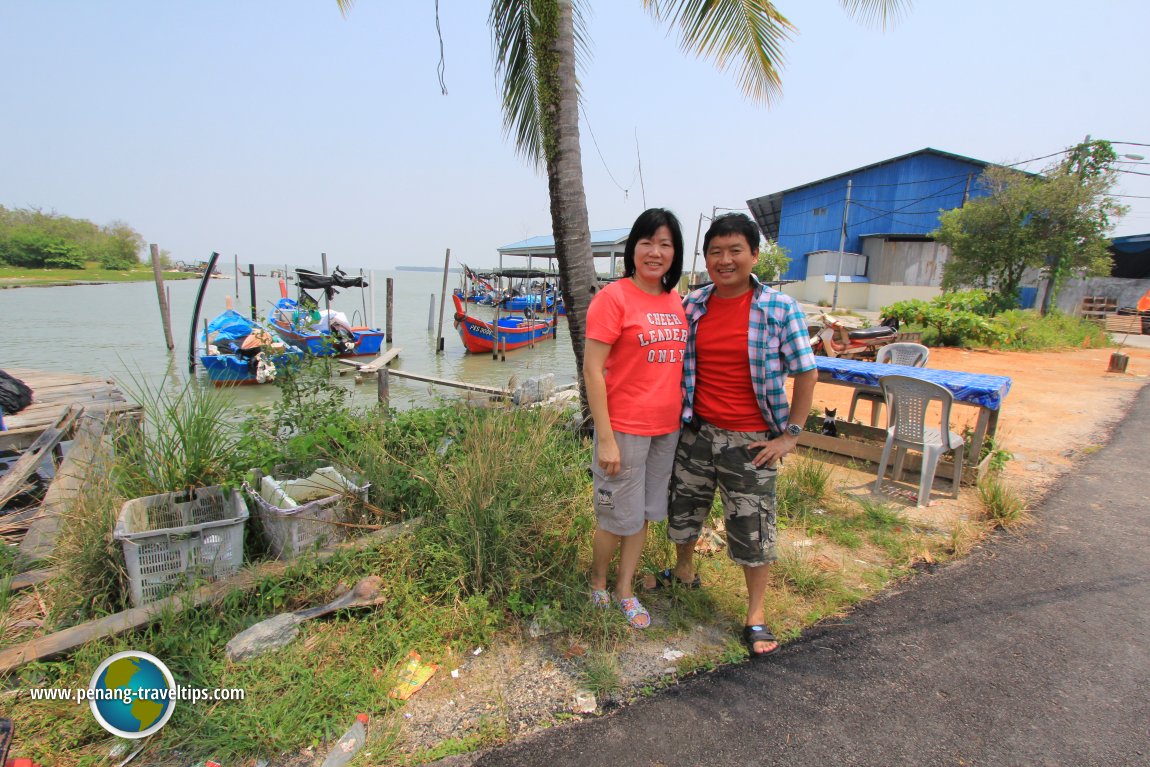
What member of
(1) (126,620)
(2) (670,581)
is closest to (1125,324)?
(2) (670,581)

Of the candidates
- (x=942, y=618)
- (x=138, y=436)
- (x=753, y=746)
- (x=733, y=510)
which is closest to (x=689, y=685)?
(x=753, y=746)

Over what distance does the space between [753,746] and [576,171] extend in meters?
3.46

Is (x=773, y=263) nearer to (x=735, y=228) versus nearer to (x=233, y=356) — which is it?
(x=233, y=356)

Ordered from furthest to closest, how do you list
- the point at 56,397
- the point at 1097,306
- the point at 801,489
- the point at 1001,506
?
the point at 1097,306 < the point at 56,397 < the point at 801,489 < the point at 1001,506

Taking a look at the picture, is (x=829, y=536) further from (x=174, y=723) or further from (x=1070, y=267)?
(x=1070, y=267)

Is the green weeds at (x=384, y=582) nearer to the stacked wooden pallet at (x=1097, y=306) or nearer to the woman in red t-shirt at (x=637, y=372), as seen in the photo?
the woman in red t-shirt at (x=637, y=372)

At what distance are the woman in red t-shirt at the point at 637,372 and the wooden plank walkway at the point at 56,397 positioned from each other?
17.2ft

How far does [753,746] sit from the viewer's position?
1.92m

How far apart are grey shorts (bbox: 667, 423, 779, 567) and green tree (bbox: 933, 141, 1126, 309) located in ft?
61.1

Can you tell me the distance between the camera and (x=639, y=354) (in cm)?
226

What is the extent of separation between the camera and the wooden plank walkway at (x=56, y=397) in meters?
5.25

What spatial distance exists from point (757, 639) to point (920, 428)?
2.60 metres

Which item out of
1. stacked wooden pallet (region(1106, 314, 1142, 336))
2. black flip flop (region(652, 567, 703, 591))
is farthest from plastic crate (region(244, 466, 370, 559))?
stacked wooden pallet (region(1106, 314, 1142, 336))

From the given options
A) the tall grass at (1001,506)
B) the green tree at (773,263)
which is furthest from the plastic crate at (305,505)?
the green tree at (773,263)
